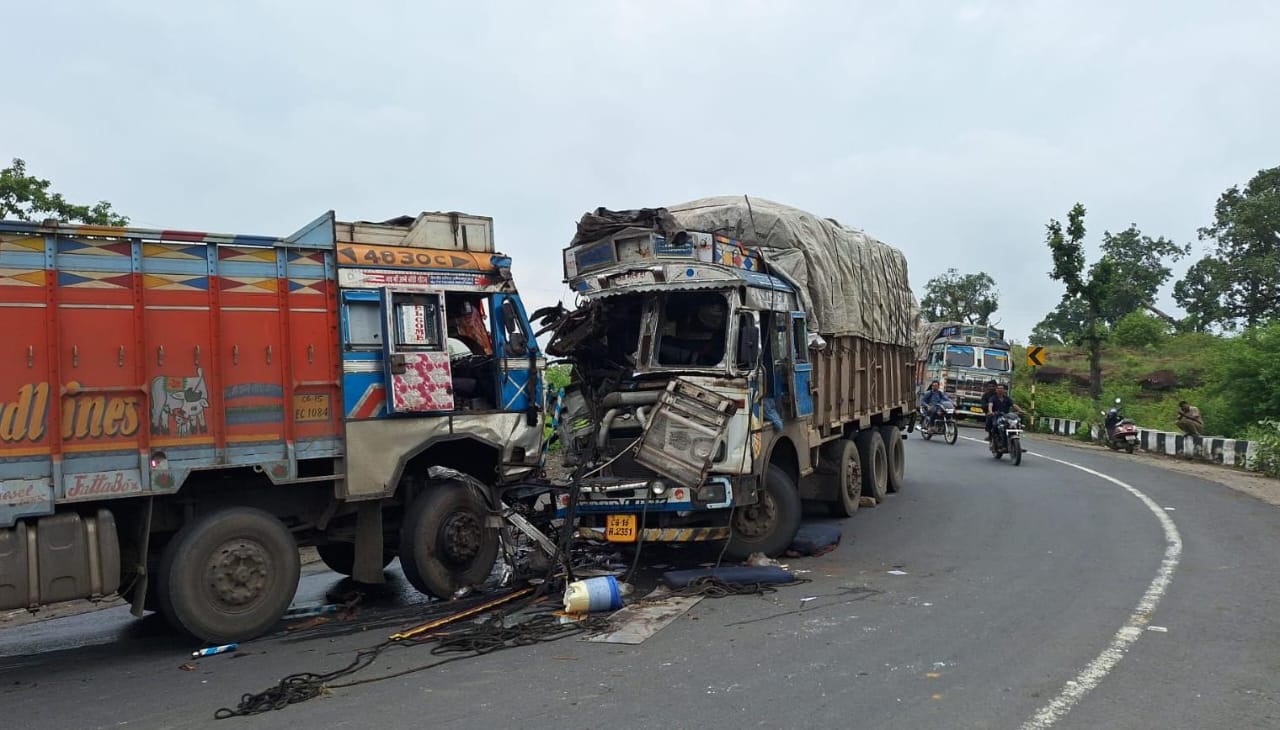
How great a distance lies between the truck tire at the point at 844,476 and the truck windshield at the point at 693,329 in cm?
346

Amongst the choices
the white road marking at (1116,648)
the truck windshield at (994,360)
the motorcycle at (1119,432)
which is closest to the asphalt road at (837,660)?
the white road marking at (1116,648)

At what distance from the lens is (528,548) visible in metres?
8.64

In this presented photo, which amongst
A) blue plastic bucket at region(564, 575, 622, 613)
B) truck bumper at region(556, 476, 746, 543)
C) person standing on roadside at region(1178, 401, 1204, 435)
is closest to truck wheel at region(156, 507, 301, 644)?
blue plastic bucket at region(564, 575, 622, 613)

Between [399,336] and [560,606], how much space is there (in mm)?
2589

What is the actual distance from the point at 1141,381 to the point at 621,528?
115 feet

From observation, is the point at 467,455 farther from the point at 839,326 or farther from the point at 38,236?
the point at 839,326

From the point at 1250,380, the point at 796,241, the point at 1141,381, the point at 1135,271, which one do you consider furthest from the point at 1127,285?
the point at 796,241

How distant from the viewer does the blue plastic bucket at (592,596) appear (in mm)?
7148

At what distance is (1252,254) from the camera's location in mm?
38312

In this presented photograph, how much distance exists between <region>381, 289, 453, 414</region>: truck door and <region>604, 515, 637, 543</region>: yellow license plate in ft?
5.91

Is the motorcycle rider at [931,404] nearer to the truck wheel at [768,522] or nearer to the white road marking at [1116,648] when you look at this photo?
the white road marking at [1116,648]

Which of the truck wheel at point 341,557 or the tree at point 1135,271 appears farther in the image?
the tree at point 1135,271

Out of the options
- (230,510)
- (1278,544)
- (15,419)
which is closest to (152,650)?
(230,510)

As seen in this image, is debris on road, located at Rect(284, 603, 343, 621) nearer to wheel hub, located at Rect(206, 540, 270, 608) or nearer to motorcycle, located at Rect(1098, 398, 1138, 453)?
wheel hub, located at Rect(206, 540, 270, 608)
